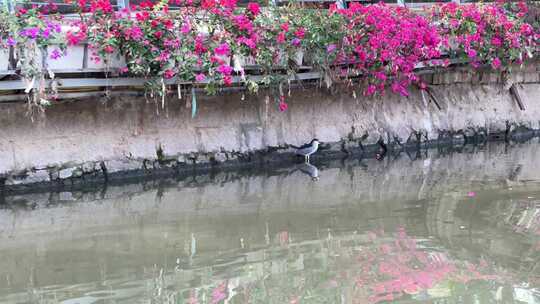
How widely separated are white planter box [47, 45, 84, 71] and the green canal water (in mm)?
1763

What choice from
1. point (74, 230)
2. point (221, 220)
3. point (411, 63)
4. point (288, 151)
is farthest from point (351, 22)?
point (74, 230)

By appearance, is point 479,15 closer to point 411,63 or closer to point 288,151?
point 411,63

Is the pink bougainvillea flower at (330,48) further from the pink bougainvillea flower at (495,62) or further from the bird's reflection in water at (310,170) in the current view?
the pink bougainvillea flower at (495,62)

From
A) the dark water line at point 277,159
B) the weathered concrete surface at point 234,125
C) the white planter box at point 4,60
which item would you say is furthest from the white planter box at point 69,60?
the dark water line at point 277,159

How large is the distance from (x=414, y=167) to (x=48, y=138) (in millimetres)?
5876

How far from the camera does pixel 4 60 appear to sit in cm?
888

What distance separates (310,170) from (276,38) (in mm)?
2378

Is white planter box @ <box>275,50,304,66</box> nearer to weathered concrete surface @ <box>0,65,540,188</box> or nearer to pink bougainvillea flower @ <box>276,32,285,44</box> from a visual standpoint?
pink bougainvillea flower @ <box>276,32,285,44</box>

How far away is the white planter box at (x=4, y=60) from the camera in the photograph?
8844 mm

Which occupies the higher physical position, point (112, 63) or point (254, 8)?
point (254, 8)

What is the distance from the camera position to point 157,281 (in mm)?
6059

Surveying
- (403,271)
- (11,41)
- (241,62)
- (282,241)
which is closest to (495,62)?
(241,62)

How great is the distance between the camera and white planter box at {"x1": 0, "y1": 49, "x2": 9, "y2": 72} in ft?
29.0

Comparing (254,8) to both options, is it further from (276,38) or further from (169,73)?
(169,73)
